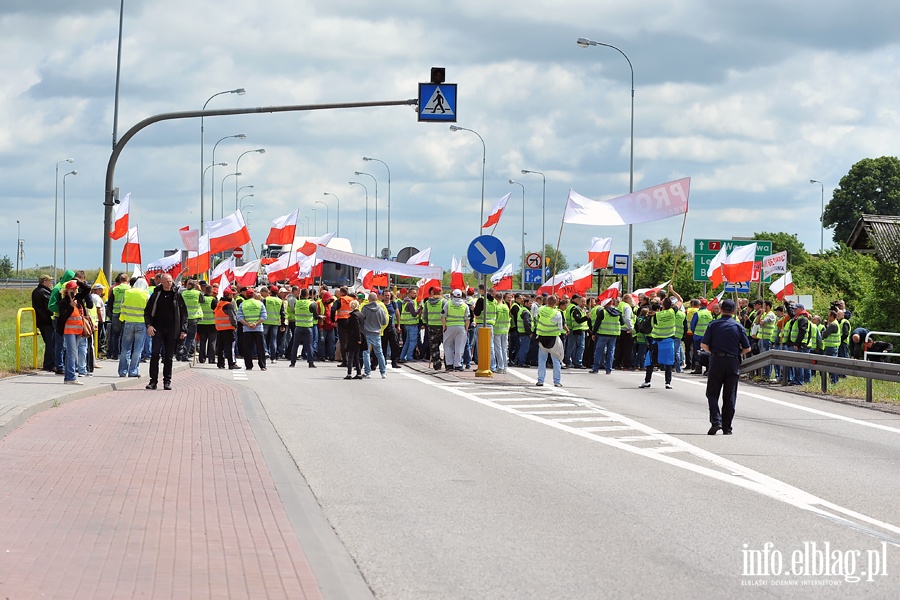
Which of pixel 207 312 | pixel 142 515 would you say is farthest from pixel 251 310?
pixel 142 515

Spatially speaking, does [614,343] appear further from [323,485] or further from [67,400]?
[323,485]

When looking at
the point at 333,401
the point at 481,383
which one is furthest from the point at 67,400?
the point at 481,383

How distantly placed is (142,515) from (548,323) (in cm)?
Answer: 1448

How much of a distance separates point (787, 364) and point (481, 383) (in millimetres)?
6074

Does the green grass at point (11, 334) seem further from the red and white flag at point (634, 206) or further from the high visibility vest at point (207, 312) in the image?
the red and white flag at point (634, 206)

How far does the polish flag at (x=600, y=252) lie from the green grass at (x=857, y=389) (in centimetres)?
1466

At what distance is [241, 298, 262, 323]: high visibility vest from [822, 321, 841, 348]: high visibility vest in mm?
11814

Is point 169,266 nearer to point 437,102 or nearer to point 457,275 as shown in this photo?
point 457,275

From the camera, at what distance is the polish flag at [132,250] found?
1167 inches

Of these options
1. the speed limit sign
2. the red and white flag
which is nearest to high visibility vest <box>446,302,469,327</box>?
the red and white flag

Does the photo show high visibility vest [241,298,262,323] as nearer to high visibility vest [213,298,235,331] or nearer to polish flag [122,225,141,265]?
high visibility vest [213,298,235,331]

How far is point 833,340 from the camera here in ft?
81.1

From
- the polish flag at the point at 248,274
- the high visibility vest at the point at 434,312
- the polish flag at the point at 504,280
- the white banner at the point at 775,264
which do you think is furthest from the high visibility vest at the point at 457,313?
the polish flag at the point at 504,280

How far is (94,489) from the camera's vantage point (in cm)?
915
